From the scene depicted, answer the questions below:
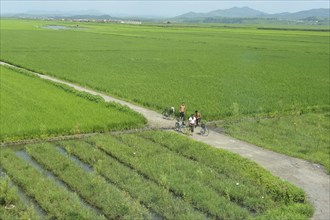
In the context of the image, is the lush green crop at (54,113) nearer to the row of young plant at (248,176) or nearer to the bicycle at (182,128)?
the bicycle at (182,128)

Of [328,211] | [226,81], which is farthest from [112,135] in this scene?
[226,81]

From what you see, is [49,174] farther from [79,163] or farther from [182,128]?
[182,128]

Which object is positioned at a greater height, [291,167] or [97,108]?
[97,108]

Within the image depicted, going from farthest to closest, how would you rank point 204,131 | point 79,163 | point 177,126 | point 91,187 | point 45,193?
point 177,126, point 204,131, point 79,163, point 91,187, point 45,193

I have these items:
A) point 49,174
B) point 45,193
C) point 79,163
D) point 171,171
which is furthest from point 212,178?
point 49,174

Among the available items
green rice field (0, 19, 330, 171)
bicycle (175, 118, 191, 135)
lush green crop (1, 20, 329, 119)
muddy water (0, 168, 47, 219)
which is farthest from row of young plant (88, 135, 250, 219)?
lush green crop (1, 20, 329, 119)

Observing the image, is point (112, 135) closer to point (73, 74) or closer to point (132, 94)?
point (132, 94)

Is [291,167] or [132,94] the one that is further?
[132,94]
